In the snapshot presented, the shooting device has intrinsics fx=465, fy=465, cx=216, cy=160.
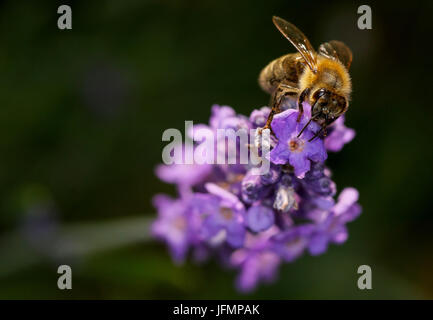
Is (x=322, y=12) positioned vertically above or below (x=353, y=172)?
above

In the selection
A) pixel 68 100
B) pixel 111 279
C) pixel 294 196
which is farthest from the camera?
pixel 68 100

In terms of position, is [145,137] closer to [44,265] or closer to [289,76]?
[44,265]

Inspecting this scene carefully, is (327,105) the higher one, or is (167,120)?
(167,120)

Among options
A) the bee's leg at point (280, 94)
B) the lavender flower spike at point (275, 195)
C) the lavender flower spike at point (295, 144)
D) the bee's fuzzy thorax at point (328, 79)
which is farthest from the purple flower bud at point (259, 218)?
the bee's fuzzy thorax at point (328, 79)

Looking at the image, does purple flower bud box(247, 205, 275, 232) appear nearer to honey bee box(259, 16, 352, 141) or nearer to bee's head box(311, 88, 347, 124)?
honey bee box(259, 16, 352, 141)

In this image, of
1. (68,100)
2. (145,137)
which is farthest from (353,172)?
(68,100)

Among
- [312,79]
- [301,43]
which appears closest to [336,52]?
[301,43]

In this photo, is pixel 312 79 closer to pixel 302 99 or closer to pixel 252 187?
pixel 302 99

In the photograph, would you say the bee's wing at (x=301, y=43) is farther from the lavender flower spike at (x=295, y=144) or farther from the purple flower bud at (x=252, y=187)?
the purple flower bud at (x=252, y=187)
